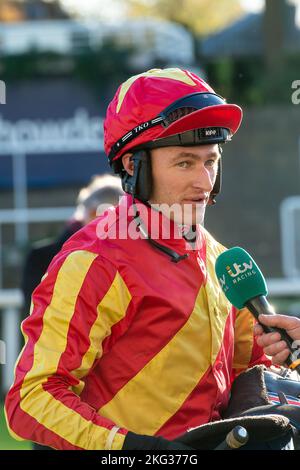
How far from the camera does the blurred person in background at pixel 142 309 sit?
2816 mm

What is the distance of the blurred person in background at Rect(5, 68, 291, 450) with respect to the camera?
2816mm

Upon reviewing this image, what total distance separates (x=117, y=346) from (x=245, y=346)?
547mm

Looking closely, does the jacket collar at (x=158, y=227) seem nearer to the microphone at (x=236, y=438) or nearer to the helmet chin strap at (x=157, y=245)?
the helmet chin strap at (x=157, y=245)

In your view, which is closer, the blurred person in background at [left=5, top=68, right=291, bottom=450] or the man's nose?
the blurred person in background at [left=5, top=68, right=291, bottom=450]

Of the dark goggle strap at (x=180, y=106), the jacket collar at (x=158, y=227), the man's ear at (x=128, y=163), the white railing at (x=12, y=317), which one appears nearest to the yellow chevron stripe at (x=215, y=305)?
the jacket collar at (x=158, y=227)

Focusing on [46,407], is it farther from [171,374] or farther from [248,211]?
[248,211]

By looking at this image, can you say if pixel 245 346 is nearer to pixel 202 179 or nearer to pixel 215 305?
pixel 215 305

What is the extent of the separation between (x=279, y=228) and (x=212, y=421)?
9692 millimetres

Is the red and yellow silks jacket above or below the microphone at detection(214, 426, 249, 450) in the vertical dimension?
above

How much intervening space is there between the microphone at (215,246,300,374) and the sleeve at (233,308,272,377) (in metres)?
0.28

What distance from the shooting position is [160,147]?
306 cm

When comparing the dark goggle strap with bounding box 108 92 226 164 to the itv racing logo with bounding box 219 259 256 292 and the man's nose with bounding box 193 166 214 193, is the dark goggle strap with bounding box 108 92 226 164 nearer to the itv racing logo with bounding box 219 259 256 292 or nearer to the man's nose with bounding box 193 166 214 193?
the man's nose with bounding box 193 166 214 193

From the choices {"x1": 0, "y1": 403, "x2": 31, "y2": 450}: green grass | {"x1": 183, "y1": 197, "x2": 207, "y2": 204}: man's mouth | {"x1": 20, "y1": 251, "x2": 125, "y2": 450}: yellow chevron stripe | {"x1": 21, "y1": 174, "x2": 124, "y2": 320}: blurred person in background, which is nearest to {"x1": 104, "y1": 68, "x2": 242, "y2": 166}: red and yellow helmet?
{"x1": 183, "y1": 197, "x2": 207, "y2": 204}: man's mouth

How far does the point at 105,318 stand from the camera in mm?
2891
